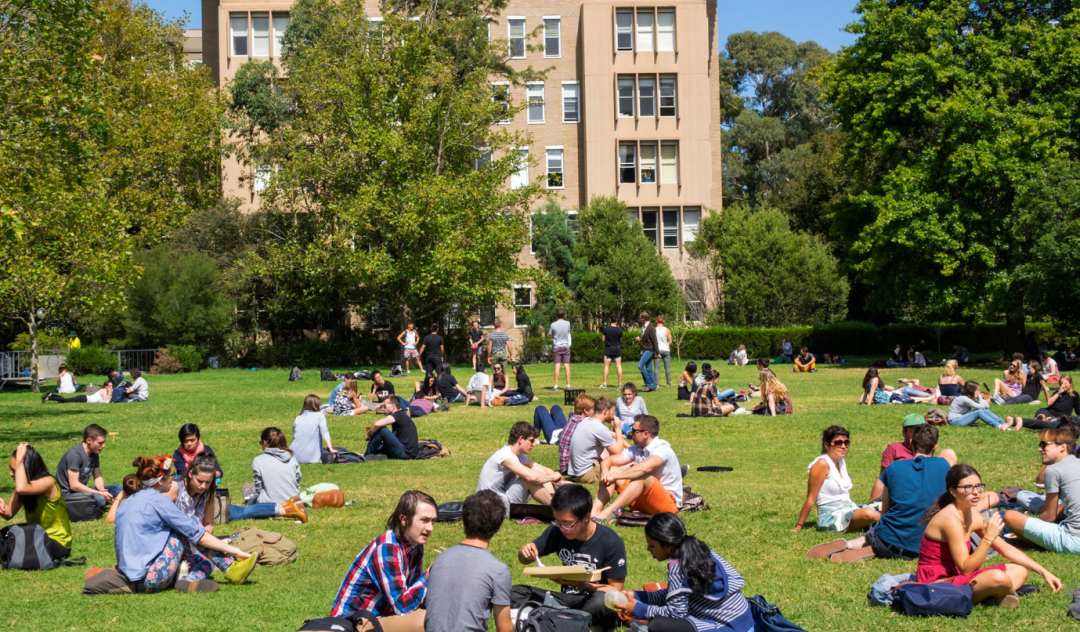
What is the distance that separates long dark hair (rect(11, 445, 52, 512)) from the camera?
372 inches

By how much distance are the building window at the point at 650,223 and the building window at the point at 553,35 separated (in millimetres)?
9613

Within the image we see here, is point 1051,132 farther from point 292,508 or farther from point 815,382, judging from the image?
point 292,508

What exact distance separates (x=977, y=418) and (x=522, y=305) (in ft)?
103

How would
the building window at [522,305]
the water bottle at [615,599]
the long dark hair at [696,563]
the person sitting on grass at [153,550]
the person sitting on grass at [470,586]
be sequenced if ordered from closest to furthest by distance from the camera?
the person sitting on grass at [470,586], the long dark hair at [696,563], the water bottle at [615,599], the person sitting on grass at [153,550], the building window at [522,305]

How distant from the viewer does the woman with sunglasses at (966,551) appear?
7496 mm

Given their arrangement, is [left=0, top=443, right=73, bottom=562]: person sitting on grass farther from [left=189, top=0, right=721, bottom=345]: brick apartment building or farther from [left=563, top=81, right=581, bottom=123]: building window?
[left=563, top=81, right=581, bottom=123]: building window

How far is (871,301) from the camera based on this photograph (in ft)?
134

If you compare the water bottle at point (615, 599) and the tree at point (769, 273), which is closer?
the water bottle at point (615, 599)

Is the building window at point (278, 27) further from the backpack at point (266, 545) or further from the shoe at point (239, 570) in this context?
the shoe at point (239, 570)

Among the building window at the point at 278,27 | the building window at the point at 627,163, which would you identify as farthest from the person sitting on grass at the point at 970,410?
the building window at the point at 278,27

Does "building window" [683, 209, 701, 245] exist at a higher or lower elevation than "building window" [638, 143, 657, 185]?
lower

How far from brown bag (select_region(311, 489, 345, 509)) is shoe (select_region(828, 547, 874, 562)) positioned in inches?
233

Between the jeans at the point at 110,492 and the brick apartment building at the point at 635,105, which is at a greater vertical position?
the brick apartment building at the point at 635,105

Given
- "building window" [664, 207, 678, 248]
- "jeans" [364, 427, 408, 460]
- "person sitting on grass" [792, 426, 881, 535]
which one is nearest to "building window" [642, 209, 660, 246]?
"building window" [664, 207, 678, 248]
